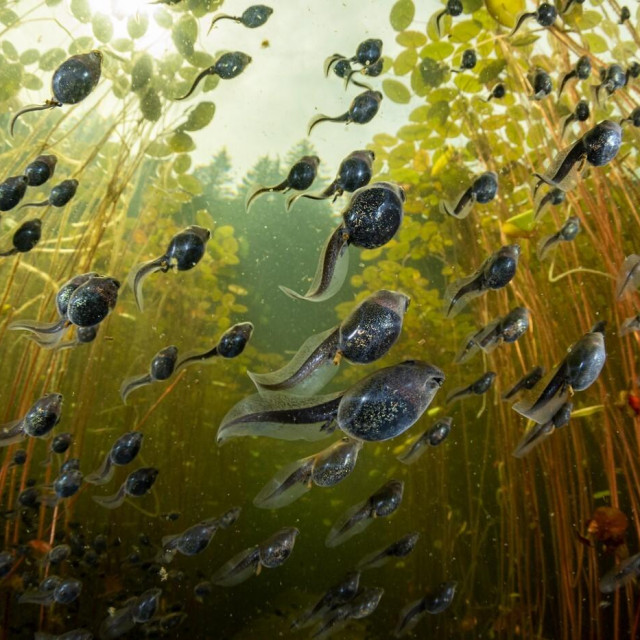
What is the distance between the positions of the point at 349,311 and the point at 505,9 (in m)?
2.21

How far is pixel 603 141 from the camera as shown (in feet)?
4.99

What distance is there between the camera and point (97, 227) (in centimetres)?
300

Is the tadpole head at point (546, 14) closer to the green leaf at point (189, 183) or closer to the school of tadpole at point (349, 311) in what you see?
the school of tadpole at point (349, 311)

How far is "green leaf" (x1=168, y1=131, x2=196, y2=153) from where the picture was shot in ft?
11.6

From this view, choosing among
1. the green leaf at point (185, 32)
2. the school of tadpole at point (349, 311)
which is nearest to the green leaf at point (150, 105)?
the school of tadpole at point (349, 311)

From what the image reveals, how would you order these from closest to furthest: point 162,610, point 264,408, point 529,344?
point 264,408 < point 529,344 < point 162,610

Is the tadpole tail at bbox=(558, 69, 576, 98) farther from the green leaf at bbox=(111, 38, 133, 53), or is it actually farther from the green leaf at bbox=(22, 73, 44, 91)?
the green leaf at bbox=(22, 73, 44, 91)

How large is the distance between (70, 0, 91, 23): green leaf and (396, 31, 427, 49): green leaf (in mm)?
2401

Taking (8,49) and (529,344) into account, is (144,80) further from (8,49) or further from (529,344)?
(529,344)

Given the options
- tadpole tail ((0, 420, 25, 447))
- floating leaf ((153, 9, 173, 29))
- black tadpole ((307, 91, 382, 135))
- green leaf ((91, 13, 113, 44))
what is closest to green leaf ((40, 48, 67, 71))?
green leaf ((91, 13, 113, 44))

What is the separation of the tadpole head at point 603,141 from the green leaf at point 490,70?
1.92 metres

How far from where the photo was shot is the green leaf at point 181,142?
353 centimetres

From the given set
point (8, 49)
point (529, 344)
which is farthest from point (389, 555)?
point (8, 49)

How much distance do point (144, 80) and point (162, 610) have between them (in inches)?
200
